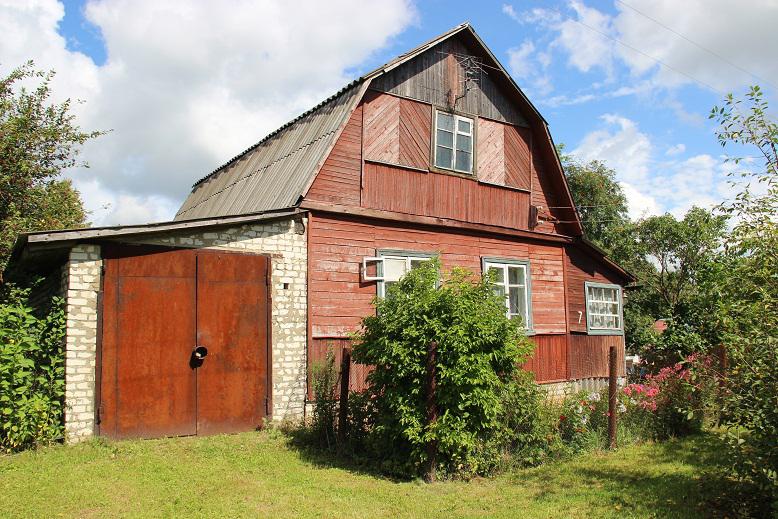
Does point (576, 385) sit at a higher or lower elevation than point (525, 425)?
lower

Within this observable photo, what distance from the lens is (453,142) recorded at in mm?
13086

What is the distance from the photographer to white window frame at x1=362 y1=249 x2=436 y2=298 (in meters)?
11.2

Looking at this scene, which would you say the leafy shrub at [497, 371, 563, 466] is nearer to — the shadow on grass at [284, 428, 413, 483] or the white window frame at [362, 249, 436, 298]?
the shadow on grass at [284, 428, 413, 483]

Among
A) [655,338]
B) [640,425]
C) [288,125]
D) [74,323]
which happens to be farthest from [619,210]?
[74,323]

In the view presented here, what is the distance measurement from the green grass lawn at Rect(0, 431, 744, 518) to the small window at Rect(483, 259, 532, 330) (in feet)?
19.0

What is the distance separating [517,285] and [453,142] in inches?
144

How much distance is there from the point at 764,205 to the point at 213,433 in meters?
7.78

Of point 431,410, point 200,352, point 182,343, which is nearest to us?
point 431,410

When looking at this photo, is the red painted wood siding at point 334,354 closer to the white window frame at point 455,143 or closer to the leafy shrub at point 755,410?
the white window frame at point 455,143

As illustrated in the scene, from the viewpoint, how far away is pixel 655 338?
58.2ft

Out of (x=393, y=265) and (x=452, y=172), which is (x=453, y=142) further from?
(x=393, y=265)

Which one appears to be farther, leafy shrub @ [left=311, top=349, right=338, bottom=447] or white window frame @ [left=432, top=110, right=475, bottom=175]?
white window frame @ [left=432, top=110, right=475, bottom=175]

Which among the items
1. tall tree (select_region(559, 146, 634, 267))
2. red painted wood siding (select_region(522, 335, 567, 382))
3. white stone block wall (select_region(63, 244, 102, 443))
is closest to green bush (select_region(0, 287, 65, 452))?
white stone block wall (select_region(63, 244, 102, 443))

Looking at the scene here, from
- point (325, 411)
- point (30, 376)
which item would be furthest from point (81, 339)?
point (325, 411)
